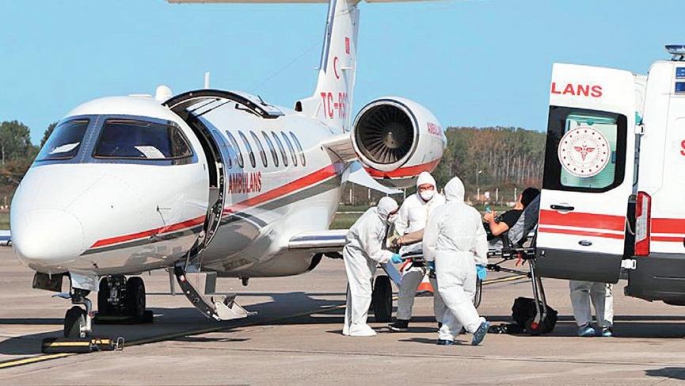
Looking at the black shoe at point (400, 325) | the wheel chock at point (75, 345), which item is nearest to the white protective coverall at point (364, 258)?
the black shoe at point (400, 325)

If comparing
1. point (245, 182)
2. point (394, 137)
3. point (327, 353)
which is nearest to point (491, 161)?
point (394, 137)

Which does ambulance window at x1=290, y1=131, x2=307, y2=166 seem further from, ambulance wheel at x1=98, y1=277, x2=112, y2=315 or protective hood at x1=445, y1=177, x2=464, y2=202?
protective hood at x1=445, y1=177, x2=464, y2=202

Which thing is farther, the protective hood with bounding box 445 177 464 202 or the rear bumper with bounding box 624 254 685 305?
the protective hood with bounding box 445 177 464 202

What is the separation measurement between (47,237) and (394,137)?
27.2 feet

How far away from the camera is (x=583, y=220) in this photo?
15.0 m

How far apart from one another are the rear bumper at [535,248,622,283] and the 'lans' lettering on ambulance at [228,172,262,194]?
385 cm

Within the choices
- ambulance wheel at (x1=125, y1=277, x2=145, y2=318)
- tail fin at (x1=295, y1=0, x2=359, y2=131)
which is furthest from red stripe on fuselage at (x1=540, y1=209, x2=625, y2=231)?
tail fin at (x1=295, y1=0, x2=359, y2=131)

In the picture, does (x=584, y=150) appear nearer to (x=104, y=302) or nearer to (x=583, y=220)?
(x=583, y=220)

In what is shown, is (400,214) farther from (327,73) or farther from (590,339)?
(327,73)

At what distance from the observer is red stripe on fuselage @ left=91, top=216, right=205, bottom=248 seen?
13.8 m

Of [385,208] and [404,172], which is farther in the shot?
[404,172]

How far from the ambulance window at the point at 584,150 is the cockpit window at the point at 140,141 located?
3992 millimetres

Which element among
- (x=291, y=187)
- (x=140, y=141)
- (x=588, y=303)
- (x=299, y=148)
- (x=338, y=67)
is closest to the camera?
(x=140, y=141)

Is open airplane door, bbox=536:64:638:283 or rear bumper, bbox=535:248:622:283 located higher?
open airplane door, bbox=536:64:638:283
